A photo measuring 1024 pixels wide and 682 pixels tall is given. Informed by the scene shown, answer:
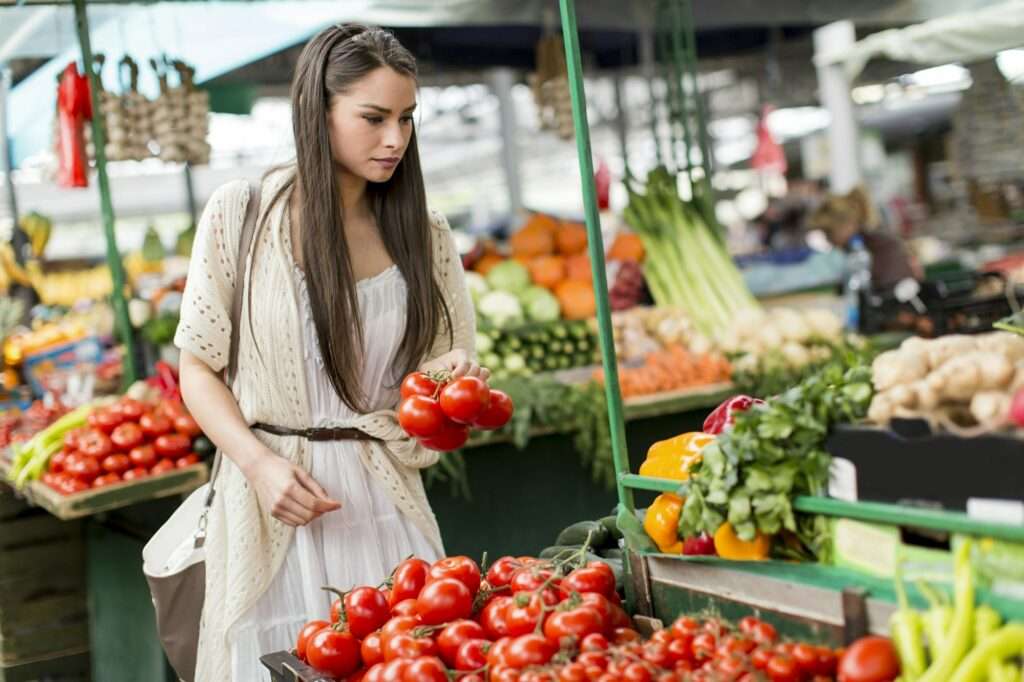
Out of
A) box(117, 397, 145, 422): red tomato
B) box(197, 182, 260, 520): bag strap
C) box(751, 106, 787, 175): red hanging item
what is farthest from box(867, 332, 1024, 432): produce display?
box(751, 106, 787, 175): red hanging item

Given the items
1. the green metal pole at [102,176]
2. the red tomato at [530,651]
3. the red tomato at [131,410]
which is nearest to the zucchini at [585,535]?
the red tomato at [530,651]

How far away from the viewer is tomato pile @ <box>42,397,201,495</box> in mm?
4762

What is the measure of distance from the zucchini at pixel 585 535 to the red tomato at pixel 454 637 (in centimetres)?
72

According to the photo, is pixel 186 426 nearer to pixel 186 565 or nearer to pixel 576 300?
pixel 186 565

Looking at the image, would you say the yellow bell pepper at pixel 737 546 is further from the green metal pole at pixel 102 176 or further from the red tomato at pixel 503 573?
the green metal pole at pixel 102 176

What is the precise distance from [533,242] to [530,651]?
517cm

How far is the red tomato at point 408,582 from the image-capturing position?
262cm

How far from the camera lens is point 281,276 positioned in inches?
116

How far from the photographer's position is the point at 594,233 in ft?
8.54

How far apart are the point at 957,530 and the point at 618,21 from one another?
7.53 metres

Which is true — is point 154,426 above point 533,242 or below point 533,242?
below

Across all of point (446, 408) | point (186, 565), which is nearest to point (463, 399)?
point (446, 408)

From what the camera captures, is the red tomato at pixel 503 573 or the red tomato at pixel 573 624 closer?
the red tomato at pixel 573 624

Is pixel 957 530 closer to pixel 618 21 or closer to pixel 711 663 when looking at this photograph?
pixel 711 663
